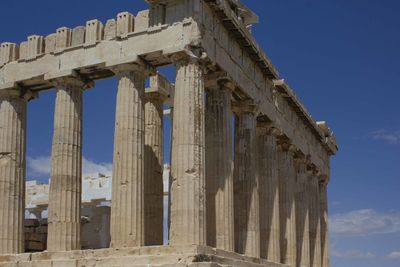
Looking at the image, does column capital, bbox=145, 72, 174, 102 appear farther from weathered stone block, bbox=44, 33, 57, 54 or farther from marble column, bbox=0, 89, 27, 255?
marble column, bbox=0, 89, 27, 255

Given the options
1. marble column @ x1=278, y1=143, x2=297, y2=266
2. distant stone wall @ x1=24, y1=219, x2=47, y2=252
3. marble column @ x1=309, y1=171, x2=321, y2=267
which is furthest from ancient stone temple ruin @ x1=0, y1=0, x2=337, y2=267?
marble column @ x1=309, y1=171, x2=321, y2=267

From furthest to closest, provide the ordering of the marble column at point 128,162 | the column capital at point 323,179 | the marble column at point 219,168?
the column capital at point 323,179, the marble column at point 219,168, the marble column at point 128,162

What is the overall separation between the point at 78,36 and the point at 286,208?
1420 cm

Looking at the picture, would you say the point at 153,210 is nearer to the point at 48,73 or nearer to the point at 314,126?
the point at 48,73

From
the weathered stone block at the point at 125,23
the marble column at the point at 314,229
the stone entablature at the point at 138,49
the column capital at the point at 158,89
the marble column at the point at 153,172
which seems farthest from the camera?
the marble column at the point at 314,229

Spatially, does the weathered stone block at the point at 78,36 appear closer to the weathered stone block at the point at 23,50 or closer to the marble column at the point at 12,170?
the weathered stone block at the point at 23,50

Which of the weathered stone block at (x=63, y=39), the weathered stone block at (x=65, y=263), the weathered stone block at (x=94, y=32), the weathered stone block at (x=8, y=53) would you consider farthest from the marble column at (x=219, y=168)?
the weathered stone block at (x=8, y=53)

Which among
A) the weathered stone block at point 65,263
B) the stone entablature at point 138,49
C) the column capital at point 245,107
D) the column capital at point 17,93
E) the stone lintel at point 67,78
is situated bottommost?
the weathered stone block at point 65,263

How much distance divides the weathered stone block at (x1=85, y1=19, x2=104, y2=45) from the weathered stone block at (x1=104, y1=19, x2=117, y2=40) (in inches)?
9.9

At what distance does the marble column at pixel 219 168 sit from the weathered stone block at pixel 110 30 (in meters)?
4.45

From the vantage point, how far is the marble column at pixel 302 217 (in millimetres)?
38406

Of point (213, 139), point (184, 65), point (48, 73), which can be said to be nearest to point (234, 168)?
point (213, 139)

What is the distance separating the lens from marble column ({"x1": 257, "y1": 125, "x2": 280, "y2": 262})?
104 feet

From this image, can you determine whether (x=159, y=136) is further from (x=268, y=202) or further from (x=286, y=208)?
(x=286, y=208)
